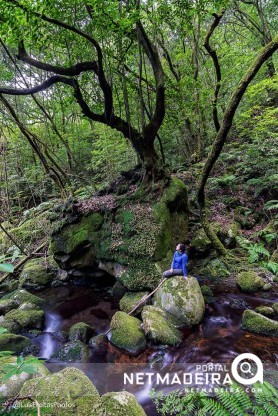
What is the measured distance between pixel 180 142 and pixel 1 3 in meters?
13.1

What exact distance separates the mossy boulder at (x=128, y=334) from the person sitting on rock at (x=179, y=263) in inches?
56.3

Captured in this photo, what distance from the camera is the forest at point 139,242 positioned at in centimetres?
494

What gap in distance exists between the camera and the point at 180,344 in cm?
541

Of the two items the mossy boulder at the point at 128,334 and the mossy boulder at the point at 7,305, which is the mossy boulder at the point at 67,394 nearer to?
the mossy boulder at the point at 128,334

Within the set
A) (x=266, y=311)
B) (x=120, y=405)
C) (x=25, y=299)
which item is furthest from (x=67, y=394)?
(x=25, y=299)

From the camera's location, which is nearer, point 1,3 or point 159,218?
point 1,3

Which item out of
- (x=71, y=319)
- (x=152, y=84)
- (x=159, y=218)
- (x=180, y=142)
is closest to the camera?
(x=71, y=319)

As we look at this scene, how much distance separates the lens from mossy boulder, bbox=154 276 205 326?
597cm

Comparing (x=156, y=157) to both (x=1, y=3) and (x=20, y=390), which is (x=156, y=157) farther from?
(x=20, y=390)

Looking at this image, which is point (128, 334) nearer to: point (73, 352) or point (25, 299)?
point (73, 352)

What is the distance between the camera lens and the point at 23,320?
703 centimetres

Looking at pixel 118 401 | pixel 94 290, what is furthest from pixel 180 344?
pixel 94 290

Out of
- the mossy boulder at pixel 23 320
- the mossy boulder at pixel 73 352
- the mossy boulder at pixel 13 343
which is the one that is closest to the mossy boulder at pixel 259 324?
the mossy boulder at pixel 73 352

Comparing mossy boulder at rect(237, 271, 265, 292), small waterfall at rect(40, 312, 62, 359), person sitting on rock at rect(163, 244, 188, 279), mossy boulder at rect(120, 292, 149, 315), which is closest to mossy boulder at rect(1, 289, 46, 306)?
small waterfall at rect(40, 312, 62, 359)
